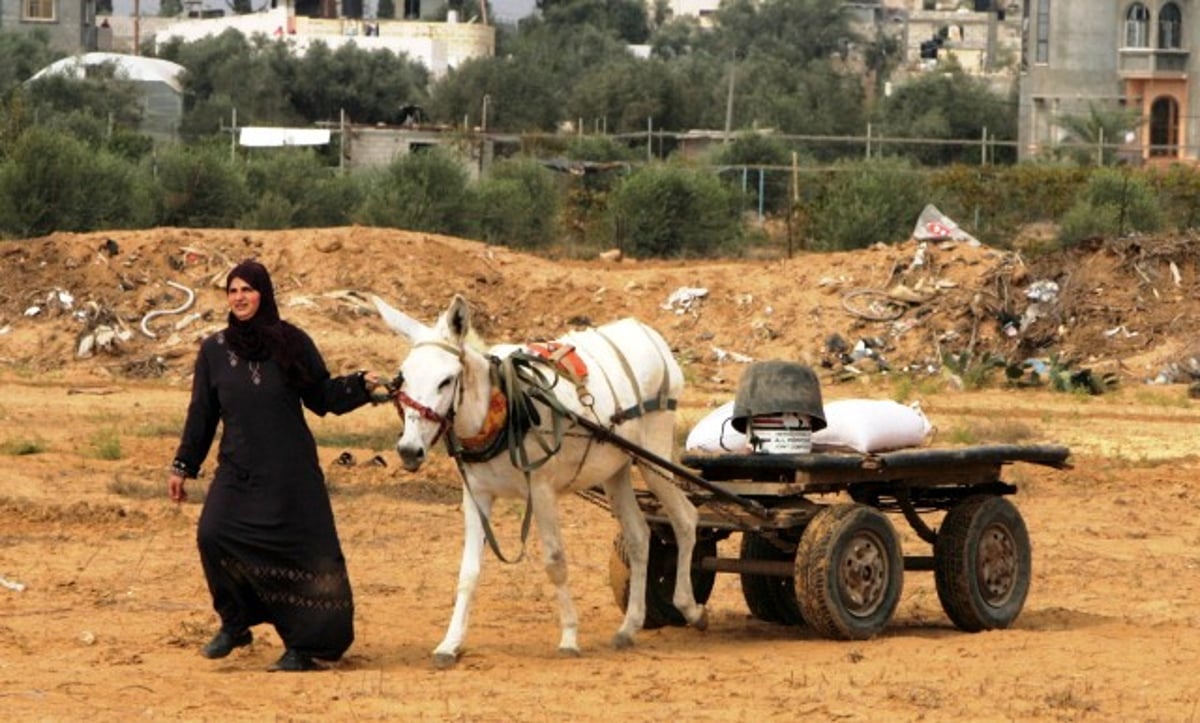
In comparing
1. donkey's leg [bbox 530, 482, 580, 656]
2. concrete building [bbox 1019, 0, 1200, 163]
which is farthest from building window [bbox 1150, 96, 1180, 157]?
donkey's leg [bbox 530, 482, 580, 656]

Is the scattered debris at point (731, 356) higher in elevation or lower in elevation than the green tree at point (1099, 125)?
lower

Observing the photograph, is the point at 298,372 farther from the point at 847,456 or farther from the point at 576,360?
the point at 847,456

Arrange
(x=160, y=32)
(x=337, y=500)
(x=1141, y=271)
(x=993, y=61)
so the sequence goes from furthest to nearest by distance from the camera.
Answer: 1. (x=993, y=61)
2. (x=160, y=32)
3. (x=1141, y=271)
4. (x=337, y=500)

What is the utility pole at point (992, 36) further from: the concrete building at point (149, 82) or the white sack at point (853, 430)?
the white sack at point (853, 430)

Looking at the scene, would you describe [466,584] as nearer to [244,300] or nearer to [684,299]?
[244,300]

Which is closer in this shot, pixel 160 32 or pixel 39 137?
pixel 39 137

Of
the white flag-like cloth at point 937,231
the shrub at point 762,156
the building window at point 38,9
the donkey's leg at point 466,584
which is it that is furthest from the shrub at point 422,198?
the building window at point 38,9

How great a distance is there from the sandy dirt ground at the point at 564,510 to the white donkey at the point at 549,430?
17.0 inches

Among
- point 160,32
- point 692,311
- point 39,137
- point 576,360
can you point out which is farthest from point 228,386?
point 160,32

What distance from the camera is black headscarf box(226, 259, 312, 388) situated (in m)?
10.1

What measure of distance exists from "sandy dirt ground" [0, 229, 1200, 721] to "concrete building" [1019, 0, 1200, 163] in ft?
137

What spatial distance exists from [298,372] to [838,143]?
66.3 metres

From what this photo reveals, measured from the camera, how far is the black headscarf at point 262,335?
10148mm

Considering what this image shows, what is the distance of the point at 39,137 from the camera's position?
1494 inches
